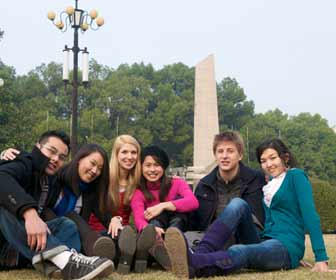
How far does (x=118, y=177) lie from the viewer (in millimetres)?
4566

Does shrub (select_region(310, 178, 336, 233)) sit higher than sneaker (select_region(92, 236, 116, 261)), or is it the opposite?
shrub (select_region(310, 178, 336, 233))

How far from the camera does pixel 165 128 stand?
1790 inches

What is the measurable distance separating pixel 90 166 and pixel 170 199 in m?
0.80

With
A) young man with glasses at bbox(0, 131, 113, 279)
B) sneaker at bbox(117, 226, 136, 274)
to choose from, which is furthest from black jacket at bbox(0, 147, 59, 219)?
sneaker at bbox(117, 226, 136, 274)

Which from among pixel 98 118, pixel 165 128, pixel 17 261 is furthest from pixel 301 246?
pixel 165 128

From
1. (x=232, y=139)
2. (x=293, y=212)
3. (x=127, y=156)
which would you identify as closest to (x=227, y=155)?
(x=232, y=139)

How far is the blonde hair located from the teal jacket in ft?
3.88

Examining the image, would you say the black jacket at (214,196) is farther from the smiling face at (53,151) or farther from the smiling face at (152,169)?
the smiling face at (53,151)

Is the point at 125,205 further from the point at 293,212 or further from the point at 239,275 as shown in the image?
the point at 293,212

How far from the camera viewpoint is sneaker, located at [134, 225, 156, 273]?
146 inches

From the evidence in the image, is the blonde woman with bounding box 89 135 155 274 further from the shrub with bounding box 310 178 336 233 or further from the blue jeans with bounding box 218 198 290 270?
the shrub with bounding box 310 178 336 233

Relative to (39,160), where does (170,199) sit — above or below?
below

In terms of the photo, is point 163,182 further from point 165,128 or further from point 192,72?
point 192,72

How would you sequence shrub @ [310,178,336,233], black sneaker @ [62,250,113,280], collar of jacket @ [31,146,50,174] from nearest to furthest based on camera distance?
black sneaker @ [62,250,113,280] → collar of jacket @ [31,146,50,174] → shrub @ [310,178,336,233]
